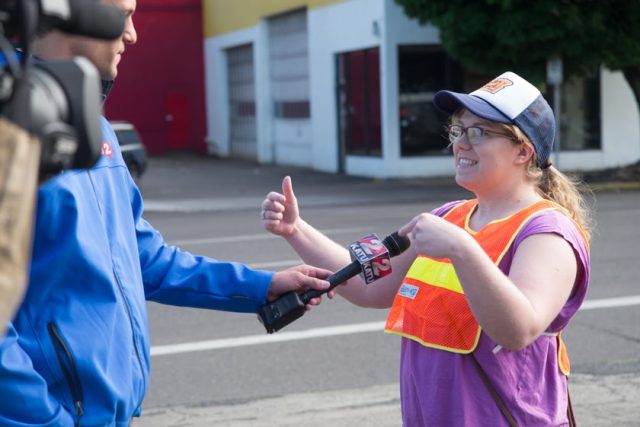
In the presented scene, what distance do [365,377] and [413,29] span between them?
17.3m

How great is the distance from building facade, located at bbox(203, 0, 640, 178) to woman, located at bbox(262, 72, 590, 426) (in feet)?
54.6

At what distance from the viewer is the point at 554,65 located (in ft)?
63.6

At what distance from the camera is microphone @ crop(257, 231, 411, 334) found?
300cm

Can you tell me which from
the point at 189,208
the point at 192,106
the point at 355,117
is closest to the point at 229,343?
the point at 189,208

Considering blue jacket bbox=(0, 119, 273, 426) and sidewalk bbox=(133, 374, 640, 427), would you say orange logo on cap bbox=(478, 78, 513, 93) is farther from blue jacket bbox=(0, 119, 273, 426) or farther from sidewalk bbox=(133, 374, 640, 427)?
sidewalk bbox=(133, 374, 640, 427)

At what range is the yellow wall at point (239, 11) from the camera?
2939 cm

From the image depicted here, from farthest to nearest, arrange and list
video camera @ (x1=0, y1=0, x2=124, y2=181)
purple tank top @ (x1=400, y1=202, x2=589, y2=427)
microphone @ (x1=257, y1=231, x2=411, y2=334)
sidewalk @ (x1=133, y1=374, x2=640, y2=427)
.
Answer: sidewalk @ (x1=133, y1=374, x2=640, y2=427) → microphone @ (x1=257, y1=231, x2=411, y2=334) → purple tank top @ (x1=400, y1=202, x2=589, y2=427) → video camera @ (x1=0, y1=0, x2=124, y2=181)

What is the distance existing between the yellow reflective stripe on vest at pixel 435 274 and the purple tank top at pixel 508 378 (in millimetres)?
146

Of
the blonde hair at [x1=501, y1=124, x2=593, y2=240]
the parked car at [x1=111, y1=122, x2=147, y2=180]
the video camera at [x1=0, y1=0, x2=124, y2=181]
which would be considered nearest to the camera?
the video camera at [x1=0, y1=0, x2=124, y2=181]

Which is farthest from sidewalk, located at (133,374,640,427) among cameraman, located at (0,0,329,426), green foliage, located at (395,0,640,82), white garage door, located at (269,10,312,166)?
white garage door, located at (269,10,312,166)

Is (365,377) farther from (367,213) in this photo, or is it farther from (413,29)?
(413,29)

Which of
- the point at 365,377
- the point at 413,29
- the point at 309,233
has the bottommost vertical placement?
the point at 365,377

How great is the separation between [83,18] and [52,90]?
0.79ft

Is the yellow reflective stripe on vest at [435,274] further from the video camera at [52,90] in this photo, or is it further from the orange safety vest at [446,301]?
the video camera at [52,90]
